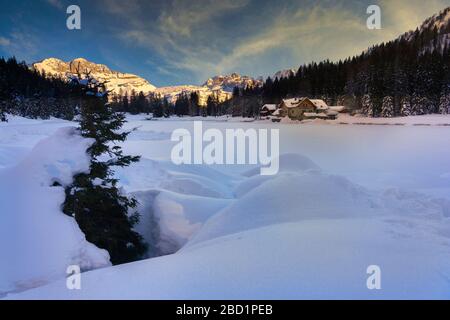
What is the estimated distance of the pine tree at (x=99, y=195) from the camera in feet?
26.1

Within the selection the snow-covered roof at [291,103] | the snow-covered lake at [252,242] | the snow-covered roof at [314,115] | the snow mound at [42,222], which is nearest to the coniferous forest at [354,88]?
the snow-covered roof at [314,115]

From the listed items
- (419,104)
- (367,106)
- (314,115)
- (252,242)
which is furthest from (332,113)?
(252,242)

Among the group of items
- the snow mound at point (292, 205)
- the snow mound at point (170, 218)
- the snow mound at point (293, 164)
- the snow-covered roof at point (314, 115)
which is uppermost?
the snow-covered roof at point (314, 115)

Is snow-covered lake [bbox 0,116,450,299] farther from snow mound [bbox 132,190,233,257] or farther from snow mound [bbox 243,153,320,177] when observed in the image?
snow mound [bbox 243,153,320,177]

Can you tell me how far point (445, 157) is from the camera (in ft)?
63.5

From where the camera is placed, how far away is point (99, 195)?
8.26m

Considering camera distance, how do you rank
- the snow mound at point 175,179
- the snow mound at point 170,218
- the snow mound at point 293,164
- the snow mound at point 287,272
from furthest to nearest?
the snow mound at point 293,164 < the snow mound at point 175,179 < the snow mound at point 170,218 < the snow mound at point 287,272

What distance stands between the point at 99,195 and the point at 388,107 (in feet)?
243

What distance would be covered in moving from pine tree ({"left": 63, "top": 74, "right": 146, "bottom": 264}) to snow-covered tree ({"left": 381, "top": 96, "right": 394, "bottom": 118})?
72.5 m

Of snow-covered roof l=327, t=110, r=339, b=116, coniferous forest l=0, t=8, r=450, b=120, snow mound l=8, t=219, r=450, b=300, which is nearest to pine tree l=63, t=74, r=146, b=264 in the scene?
snow mound l=8, t=219, r=450, b=300

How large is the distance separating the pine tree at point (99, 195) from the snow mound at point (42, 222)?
470mm

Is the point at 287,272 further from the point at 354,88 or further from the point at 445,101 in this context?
the point at 354,88

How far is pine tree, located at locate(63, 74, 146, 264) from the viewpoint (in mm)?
7945

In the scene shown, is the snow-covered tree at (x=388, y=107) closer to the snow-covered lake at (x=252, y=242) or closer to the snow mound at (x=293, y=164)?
the snow mound at (x=293, y=164)
